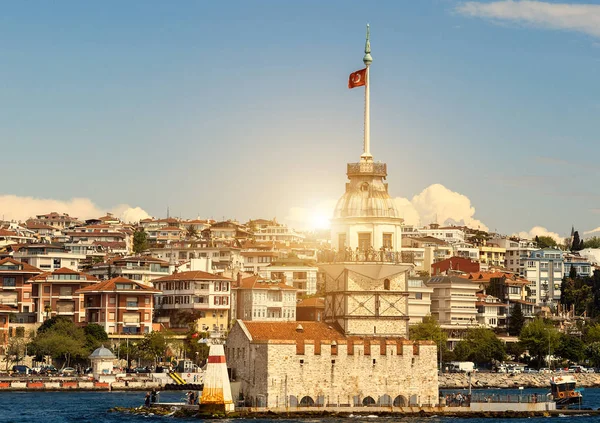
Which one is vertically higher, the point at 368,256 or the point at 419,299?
the point at 368,256

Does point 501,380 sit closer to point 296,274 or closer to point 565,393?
point 296,274

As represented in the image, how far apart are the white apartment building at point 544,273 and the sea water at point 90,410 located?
76.0 meters

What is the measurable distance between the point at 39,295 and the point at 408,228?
3320 inches

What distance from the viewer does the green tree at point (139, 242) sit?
16525 cm

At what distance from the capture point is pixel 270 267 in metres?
140

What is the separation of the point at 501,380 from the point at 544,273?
68.6m

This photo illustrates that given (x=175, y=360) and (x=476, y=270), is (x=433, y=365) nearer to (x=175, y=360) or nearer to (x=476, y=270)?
(x=175, y=360)

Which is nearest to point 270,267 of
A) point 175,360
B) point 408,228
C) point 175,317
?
point 175,317

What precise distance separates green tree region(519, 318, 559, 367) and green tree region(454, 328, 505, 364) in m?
2.91

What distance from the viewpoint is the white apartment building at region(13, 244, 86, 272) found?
439ft

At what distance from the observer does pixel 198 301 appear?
392 ft

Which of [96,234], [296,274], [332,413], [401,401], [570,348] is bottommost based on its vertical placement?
[332,413]

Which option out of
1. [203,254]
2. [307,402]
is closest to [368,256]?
[307,402]

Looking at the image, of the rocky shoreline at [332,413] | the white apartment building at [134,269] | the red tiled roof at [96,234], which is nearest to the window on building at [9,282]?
the white apartment building at [134,269]
